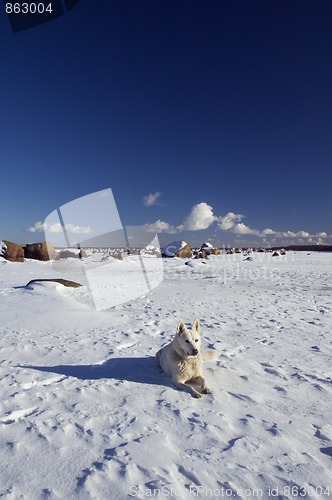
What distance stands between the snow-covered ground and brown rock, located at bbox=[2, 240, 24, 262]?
87.4 ft

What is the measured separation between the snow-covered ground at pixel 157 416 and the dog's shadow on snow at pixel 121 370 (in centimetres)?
4

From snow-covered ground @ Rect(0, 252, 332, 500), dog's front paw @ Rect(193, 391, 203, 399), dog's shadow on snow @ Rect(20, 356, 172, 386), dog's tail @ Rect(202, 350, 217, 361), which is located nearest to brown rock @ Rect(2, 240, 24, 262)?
snow-covered ground @ Rect(0, 252, 332, 500)

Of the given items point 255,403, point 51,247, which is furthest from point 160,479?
point 51,247

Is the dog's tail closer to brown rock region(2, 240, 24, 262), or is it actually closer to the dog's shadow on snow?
the dog's shadow on snow

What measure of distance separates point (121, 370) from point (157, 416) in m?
1.87

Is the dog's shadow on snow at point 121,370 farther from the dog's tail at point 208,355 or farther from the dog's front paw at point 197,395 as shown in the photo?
the dog's tail at point 208,355

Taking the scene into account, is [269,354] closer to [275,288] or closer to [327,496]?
[327,496]

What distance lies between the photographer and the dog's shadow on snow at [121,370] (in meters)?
5.46

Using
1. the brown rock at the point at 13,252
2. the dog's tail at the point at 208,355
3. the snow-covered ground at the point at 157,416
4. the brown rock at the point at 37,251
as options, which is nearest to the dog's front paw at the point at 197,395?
the snow-covered ground at the point at 157,416

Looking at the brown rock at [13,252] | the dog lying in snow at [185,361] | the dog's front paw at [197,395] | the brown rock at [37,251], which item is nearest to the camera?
the dog's front paw at [197,395]

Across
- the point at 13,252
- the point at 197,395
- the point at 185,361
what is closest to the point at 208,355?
the point at 185,361

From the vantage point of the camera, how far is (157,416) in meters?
4.18

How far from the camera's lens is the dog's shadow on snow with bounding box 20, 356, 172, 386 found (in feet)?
17.9

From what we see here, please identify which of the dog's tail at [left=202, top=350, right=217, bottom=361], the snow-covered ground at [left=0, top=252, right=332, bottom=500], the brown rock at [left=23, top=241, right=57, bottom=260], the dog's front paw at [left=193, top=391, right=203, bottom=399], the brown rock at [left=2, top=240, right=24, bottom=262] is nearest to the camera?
the snow-covered ground at [left=0, top=252, right=332, bottom=500]
